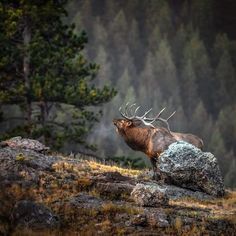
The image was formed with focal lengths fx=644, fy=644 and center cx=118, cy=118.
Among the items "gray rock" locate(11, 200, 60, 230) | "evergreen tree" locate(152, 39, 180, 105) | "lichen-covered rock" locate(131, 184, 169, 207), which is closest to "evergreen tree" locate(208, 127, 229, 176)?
"evergreen tree" locate(152, 39, 180, 105)

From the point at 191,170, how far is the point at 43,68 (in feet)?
56.9

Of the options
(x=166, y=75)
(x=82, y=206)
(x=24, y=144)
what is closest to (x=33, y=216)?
(x=82, y=206)

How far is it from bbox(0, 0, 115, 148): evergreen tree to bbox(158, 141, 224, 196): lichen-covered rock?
13.7 m

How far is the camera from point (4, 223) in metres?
11.0

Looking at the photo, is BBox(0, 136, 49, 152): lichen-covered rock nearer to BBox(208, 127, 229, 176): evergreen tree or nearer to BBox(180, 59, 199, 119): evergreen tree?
BBox(208, 127, 229, 176): evergreen tree

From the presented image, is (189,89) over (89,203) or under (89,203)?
over

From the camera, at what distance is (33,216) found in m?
12.2

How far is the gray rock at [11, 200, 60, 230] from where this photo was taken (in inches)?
472

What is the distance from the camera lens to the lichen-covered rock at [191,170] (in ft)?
A: 61.2

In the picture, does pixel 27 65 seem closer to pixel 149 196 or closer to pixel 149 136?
pixel 149 136

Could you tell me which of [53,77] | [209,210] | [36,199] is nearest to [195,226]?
[209,210]

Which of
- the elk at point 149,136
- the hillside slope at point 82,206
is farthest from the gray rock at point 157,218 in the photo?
the elk at point 149,136

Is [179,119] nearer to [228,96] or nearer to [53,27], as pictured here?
[228,96]

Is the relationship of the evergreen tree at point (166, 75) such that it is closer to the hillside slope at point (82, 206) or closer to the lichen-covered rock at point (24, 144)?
the lichen-covered rock at point (24, 144)
